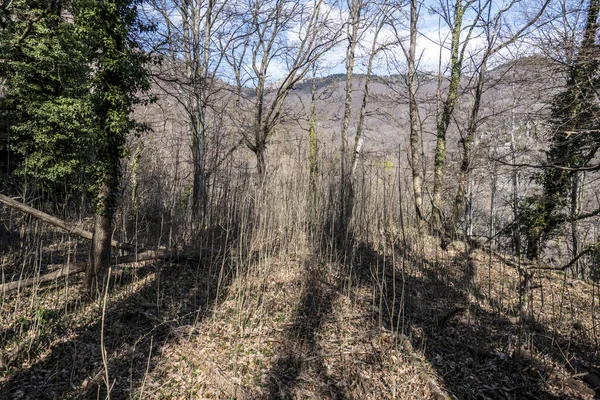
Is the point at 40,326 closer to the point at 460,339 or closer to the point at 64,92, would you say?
the point at 460,339

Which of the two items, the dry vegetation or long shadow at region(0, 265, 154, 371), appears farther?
long shadow at region(0, 265, 154, 371)

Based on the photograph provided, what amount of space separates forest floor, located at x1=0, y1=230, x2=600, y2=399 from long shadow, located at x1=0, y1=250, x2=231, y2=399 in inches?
0.6

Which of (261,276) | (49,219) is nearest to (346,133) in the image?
(261,276)

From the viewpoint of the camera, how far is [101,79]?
419 centimetres

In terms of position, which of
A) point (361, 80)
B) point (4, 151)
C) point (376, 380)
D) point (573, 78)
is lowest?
point (376, 380)

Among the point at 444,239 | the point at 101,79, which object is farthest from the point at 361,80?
the point at 101,79

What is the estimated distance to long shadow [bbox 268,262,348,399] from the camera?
2.98 m

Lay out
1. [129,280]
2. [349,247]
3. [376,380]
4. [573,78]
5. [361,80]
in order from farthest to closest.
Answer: [361,80] → [349,247] → [573,78] → [129,280] → [376,380]

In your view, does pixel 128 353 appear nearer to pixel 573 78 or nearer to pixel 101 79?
pixel 101 79

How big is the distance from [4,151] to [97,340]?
22.9ft

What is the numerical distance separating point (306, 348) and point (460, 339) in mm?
1788

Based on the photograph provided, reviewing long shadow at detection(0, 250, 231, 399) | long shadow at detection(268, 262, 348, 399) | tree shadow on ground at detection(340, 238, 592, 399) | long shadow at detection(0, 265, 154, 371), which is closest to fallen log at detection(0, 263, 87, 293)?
long shadow at detection(0, 265, 154, 371)

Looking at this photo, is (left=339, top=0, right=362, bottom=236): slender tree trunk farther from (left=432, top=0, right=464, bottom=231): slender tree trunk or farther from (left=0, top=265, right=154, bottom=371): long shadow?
(left=0, top=265, right=154, bottom=371): long shadow

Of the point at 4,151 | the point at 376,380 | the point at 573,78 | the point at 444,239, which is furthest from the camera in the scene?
the point at 4,151
